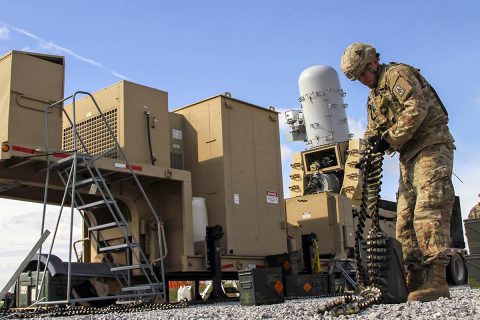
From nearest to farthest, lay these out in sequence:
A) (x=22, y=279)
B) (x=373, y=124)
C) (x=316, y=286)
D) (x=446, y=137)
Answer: (x=446, y=137) < (x=373, y=124) < (x=22, y=279) < (x=316, y=286)

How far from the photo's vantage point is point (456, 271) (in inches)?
493

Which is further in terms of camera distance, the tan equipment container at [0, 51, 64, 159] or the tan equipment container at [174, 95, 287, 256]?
the tan equipment container at [174, 95, 287, 256]

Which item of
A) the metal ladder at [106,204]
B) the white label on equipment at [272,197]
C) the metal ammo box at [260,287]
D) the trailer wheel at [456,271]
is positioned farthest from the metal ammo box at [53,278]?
the trailer wheel at [456,271]

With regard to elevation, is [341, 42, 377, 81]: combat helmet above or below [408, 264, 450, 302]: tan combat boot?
above

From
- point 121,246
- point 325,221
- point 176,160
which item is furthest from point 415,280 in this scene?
point 325,221

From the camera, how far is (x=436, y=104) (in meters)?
4.70

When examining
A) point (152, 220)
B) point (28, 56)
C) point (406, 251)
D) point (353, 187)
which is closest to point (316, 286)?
point (152, 220)

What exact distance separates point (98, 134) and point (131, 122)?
673 millimetres

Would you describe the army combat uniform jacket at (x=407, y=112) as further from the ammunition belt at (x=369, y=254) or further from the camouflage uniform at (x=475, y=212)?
the camouflage uniform at (x=475, y=212)

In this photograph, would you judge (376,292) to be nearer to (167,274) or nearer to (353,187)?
(167,274)

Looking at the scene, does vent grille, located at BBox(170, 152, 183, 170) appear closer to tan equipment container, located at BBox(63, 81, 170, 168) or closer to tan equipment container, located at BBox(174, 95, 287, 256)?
tan equipment container, located at BBox(174, 95, 287, 256)

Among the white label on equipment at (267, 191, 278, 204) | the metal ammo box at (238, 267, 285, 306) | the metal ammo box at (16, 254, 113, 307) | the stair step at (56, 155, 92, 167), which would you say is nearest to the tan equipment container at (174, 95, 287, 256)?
the white label on equipment at (267, 191, 278, 204)

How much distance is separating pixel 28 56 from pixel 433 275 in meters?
5.66

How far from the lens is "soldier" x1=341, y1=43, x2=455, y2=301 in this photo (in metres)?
4.36
